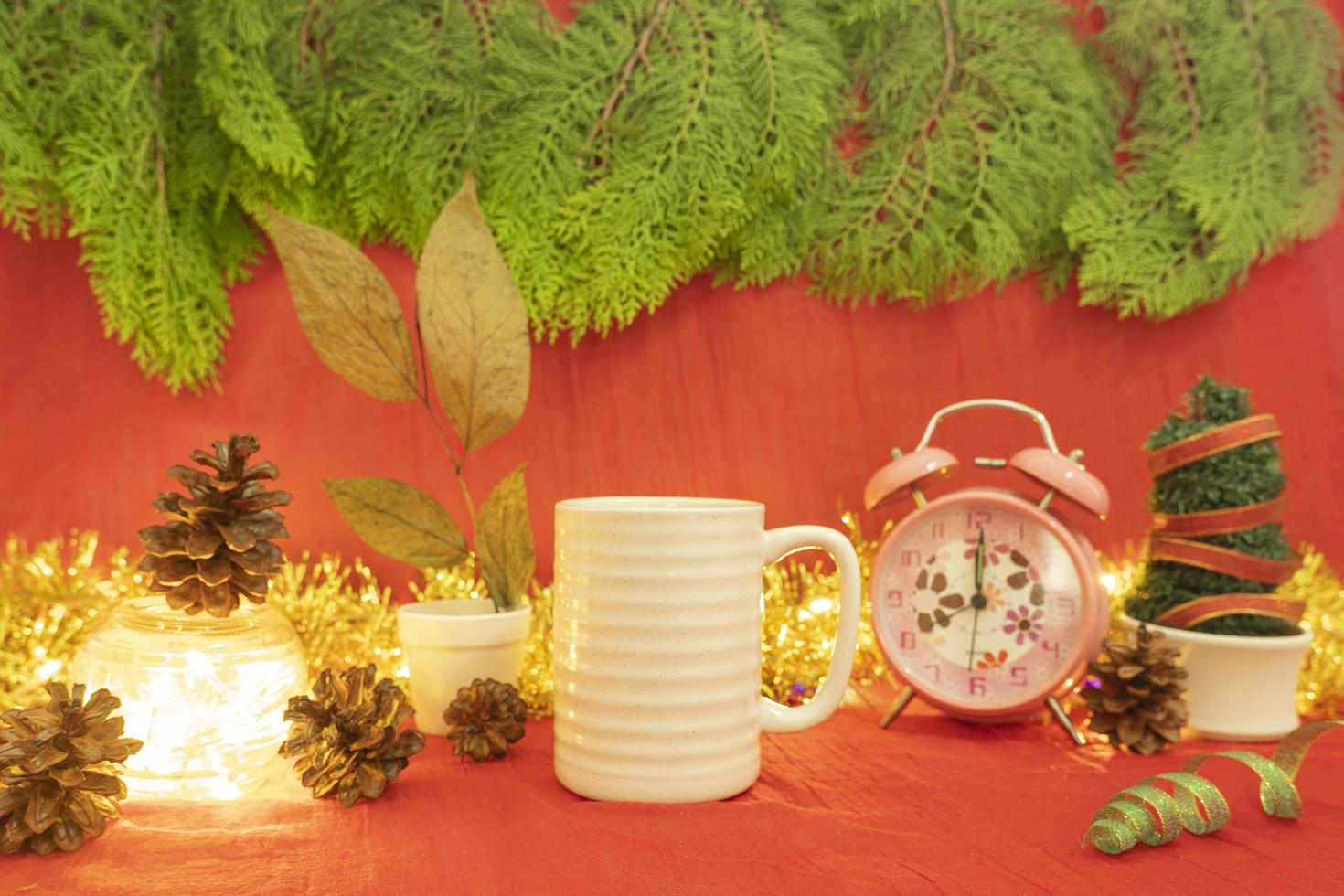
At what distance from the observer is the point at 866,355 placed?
3.73 feet

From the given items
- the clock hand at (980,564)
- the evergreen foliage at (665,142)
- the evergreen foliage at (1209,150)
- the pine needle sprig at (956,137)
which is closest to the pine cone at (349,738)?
the evergreen foliage at (665,142)

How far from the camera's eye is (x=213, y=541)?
→ 0.76 meters

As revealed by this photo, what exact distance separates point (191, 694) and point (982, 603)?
0.72 metres

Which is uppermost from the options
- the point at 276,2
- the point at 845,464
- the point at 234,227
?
the point at 276,2

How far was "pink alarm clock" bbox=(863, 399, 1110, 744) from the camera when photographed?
2.99 feet

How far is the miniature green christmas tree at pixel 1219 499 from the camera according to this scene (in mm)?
910

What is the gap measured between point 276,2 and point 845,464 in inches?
31.1

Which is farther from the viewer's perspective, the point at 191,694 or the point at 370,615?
the point at 370,615

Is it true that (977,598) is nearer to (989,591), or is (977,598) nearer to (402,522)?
(989,591)

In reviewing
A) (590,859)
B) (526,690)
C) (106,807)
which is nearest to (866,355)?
(526,690)

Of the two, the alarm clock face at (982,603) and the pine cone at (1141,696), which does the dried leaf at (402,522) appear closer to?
the alarm clock face at (982,603)

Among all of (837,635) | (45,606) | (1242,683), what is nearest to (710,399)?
(837,635)

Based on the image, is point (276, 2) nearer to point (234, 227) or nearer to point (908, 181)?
point (234, 227)

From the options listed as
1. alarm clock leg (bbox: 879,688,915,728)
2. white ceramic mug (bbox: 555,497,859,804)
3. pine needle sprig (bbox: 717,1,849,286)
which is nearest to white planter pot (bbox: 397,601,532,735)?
white ceramic mug (bbox: 555,497,859,804)
